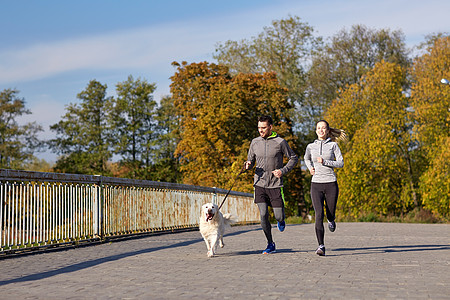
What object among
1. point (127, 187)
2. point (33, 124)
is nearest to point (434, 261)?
point (127, 187)

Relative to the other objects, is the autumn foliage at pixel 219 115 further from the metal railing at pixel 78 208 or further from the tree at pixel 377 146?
the metal railing at pixel 78 208

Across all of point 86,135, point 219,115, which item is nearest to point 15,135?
point 86,135

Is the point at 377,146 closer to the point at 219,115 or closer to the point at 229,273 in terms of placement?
the point at 219,115

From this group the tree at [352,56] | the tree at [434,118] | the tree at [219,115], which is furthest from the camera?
the tree at [352,56]

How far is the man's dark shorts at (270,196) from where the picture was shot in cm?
1027

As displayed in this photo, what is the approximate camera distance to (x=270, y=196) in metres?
10.3

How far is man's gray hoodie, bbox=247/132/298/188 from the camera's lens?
10.3 m

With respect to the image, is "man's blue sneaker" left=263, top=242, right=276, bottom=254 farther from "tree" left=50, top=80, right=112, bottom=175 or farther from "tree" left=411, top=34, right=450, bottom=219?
"tree" left=50, top=80, right=112, bottom=175

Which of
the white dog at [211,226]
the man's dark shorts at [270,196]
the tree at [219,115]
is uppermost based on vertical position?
the tree at [219,115]

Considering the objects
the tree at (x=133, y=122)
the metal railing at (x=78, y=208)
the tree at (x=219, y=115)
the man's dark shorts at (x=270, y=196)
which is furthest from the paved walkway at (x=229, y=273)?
the tree at (x=133, y=122)

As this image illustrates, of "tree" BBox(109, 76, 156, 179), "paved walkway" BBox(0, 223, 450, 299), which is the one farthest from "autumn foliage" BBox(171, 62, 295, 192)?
"paved walkway" BBox(0, 223, 450, 299)

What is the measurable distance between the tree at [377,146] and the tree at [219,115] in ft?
15.0

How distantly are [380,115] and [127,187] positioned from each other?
32.3 meters

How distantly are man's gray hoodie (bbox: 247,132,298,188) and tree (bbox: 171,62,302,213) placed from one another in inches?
1148
